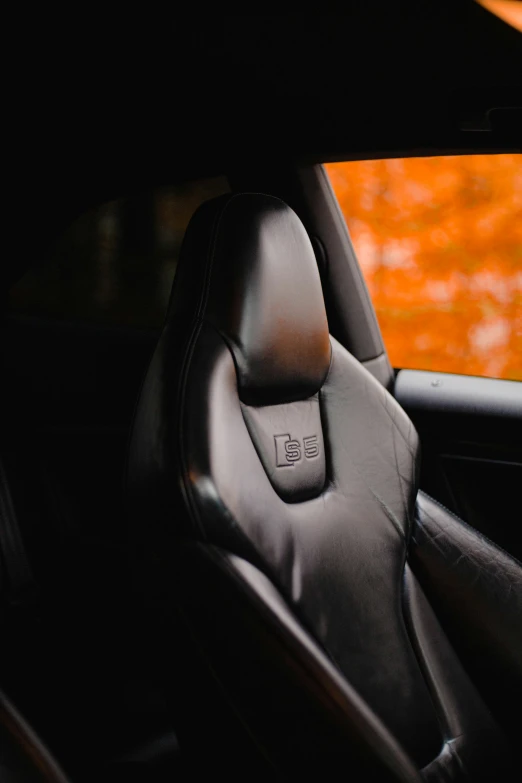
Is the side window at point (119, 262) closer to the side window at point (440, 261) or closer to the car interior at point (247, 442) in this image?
the car interior at point (247, 442)

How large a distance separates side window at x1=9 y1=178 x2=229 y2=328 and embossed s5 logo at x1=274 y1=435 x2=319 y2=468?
32.2 inches

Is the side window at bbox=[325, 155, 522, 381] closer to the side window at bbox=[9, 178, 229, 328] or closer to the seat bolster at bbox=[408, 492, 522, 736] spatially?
the side window at bbox=[9, 178, 229, 328]

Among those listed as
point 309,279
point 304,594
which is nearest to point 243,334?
point 309,279

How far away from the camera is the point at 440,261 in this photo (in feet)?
7.11

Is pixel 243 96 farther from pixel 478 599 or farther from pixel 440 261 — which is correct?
pixel 478 599

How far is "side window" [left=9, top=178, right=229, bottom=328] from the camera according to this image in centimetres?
188

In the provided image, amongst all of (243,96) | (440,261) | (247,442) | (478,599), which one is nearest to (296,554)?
(247,442)

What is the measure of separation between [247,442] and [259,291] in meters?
0.23

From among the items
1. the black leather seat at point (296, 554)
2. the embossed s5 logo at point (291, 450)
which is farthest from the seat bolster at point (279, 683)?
the embossed s5 logo at point (291, 450)

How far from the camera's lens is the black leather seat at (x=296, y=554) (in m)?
0.97

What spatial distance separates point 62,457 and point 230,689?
39.6 inches

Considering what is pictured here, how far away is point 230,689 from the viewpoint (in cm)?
100

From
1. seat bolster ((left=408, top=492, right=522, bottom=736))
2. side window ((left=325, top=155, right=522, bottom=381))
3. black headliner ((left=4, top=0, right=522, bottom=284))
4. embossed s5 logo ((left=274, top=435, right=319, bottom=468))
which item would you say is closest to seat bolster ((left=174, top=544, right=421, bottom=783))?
embossed s5 logo ((left=274, top=435, right=319, bottom=468))

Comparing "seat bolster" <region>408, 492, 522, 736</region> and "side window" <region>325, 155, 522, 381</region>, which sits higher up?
"side window" <region>325, 155, 522, 381</region>
